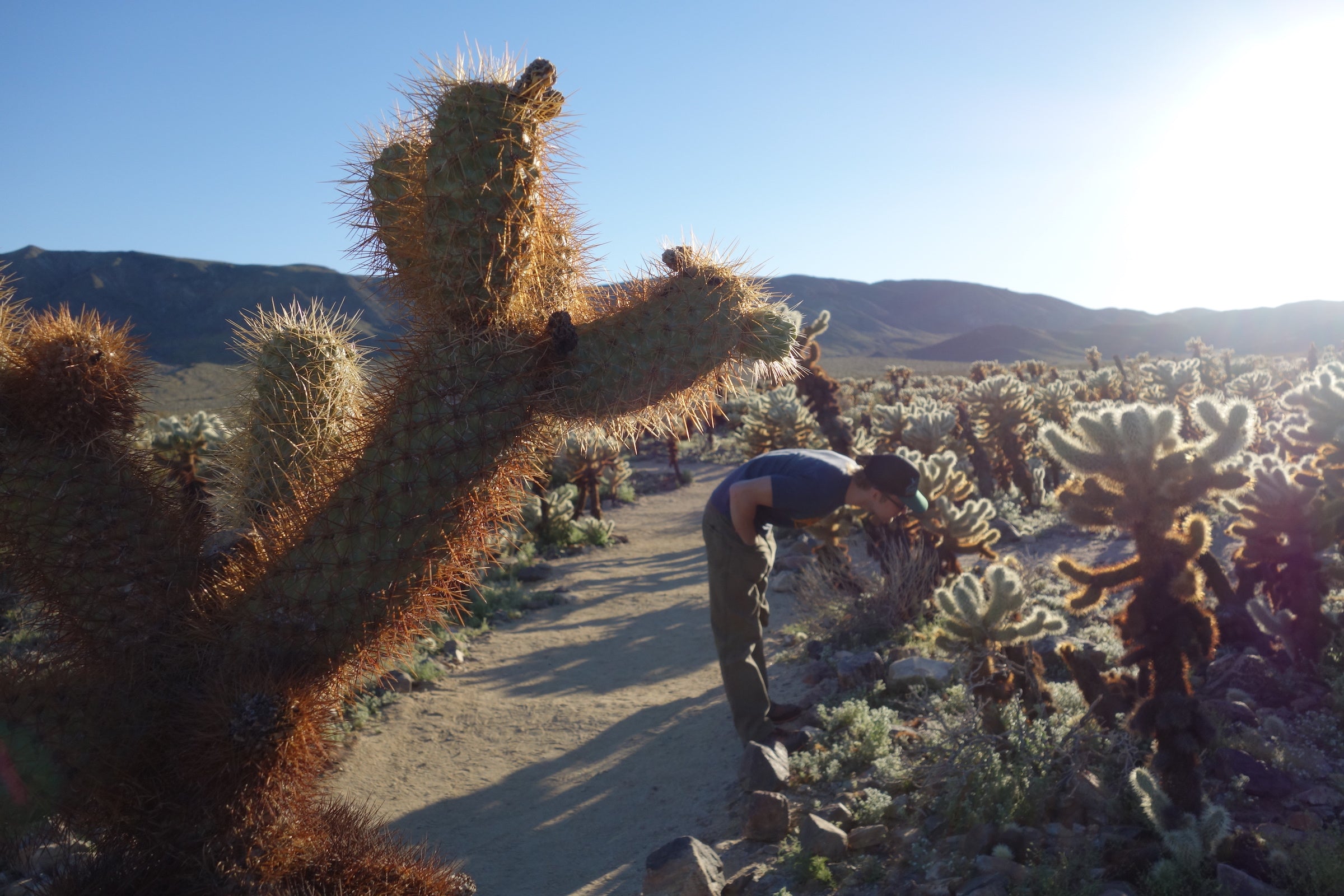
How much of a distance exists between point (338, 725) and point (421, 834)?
1491 mm

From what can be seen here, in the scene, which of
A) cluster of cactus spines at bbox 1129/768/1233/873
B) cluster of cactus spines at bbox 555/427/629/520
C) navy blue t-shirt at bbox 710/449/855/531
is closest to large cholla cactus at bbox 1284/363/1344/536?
cluster of cactus spines at bbox 1129/768/1233/873

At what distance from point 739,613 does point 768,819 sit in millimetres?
1207

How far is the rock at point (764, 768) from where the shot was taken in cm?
421

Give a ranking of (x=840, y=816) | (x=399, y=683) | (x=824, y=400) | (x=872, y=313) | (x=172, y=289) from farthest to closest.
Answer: (x=872, y=313), (x=172, y=289), (x=824, y=400), (x=399, y=683), (x=840, y=816)

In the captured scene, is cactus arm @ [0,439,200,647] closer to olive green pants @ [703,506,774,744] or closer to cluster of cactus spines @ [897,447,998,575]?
olive green pants @ [703,506,774,744]

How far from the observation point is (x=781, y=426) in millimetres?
11648

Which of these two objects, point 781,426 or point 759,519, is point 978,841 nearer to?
point 759,519

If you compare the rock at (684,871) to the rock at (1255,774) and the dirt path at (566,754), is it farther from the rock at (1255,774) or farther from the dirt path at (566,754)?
the rock at (1255,774)

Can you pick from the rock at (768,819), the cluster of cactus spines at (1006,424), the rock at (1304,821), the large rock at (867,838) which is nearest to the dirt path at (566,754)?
the rock at (768,819)

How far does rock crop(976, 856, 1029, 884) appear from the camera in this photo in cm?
306

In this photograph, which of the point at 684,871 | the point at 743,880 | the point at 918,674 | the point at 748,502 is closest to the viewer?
the point at 684,871

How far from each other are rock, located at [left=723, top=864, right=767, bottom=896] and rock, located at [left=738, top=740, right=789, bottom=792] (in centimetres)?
53

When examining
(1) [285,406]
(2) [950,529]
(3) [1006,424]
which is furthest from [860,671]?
(3) [1006,424]

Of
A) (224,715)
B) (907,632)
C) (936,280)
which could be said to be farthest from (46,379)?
(936,280)
